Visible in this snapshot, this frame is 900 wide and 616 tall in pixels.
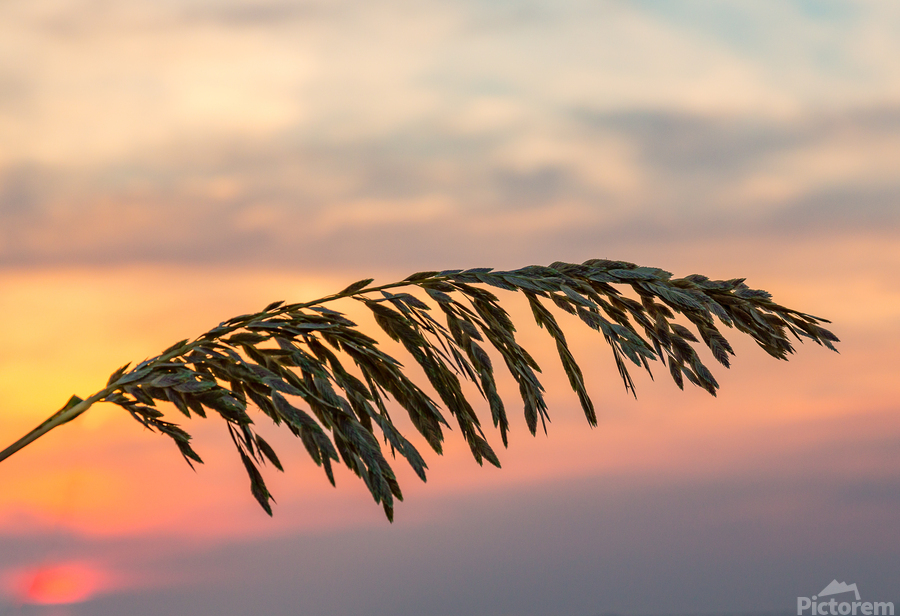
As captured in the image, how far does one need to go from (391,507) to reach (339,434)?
494mm

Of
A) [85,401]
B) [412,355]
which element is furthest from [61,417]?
[412,355]

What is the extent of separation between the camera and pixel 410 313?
5.27 m

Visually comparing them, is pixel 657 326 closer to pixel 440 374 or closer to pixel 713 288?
pixel 713 288

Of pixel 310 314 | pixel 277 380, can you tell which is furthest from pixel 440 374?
pixel 277 380

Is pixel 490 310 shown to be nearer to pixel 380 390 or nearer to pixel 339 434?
pixel 380 390

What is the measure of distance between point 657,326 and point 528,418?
1225 millimetres

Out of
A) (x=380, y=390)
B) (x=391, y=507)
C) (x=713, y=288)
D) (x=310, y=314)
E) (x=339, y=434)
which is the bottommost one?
(x=391, y=507)

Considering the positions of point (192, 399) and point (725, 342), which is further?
point (725, 342)

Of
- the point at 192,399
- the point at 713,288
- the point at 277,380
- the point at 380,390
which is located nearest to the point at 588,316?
the point at 713,288

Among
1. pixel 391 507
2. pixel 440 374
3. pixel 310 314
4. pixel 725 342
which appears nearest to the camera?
pixel 391 507

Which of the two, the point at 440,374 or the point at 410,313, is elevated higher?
the point at 410,313

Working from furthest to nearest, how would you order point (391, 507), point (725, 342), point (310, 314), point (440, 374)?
point (725, 342) < point (440, 374) < point (310, 314) < point (391, 507)

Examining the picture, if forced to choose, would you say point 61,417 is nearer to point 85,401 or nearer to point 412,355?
point 85,401

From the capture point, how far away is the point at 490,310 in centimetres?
557
